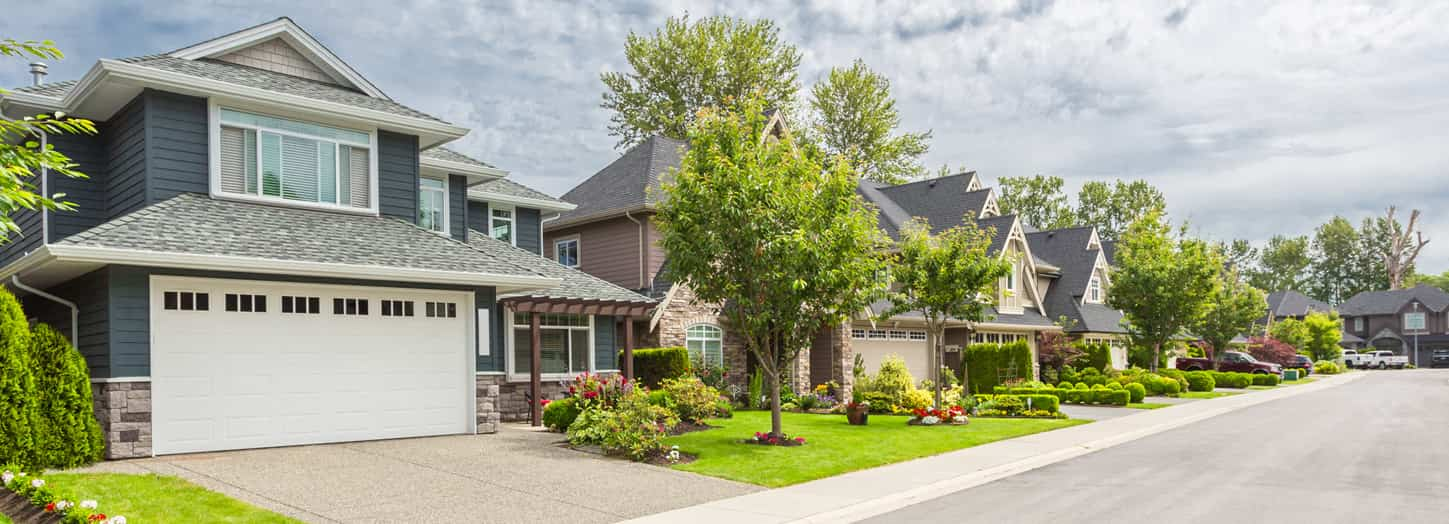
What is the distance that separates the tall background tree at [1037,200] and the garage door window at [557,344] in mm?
53629

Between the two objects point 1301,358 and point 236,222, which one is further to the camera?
point 1301,358

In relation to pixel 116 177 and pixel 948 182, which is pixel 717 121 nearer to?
pixel 116 177

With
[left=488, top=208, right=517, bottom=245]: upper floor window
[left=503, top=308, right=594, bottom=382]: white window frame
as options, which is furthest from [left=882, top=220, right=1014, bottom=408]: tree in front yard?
[left=488, top=208, right=517, bottom=245]: upper floor window

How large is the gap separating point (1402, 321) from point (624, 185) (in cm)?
9190

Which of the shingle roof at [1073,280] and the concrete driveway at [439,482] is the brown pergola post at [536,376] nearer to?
the concrete driveway at [439,482]

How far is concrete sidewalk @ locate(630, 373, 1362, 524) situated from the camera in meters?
10.5

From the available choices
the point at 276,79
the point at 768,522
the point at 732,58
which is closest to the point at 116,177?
the point at 276,79

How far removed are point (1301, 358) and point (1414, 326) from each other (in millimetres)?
41080

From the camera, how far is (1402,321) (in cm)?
9150

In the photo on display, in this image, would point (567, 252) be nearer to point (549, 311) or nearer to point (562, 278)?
point (562, 278)

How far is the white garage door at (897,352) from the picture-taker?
31.1m

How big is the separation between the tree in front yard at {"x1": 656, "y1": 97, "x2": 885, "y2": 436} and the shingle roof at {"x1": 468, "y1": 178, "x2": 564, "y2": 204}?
8672 millimetres

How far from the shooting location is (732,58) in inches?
1768

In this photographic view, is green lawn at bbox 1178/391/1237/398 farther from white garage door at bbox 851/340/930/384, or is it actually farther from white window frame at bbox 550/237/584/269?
white window frame at bbox 550/237/584/269
